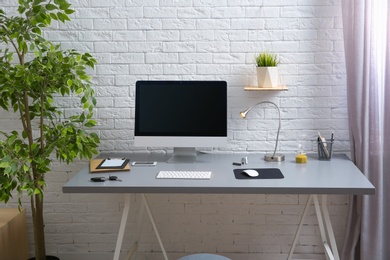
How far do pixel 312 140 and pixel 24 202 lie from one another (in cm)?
184

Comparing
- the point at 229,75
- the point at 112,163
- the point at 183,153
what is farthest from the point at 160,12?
the point at 112,163

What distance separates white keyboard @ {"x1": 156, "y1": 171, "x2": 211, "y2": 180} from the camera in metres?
2.97

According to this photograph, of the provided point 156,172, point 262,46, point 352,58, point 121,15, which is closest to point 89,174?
point 156,172

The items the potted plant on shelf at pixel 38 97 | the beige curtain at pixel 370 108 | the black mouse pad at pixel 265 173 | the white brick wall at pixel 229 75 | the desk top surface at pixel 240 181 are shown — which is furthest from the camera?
the white brick wall at pixel 229 75

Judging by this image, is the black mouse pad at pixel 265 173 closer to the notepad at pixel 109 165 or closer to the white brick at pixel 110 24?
the notepad at pixel 109 165

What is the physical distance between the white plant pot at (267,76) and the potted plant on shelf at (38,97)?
0.95 m

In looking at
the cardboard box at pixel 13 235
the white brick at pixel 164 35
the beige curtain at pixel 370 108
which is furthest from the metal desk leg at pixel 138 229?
the beige curtain at pixel 370 108

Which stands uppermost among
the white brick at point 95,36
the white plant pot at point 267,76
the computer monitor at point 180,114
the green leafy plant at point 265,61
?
the white brick at point 95,36

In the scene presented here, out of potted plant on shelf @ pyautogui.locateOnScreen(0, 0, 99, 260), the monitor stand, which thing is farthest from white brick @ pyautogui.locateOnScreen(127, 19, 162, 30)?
the monitor stand

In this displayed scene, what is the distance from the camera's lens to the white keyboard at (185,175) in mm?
2975

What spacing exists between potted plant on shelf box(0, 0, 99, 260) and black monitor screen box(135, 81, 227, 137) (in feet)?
0.97

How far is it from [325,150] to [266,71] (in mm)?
560

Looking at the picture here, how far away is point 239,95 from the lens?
11.7ft

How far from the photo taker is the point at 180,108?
334 cm
